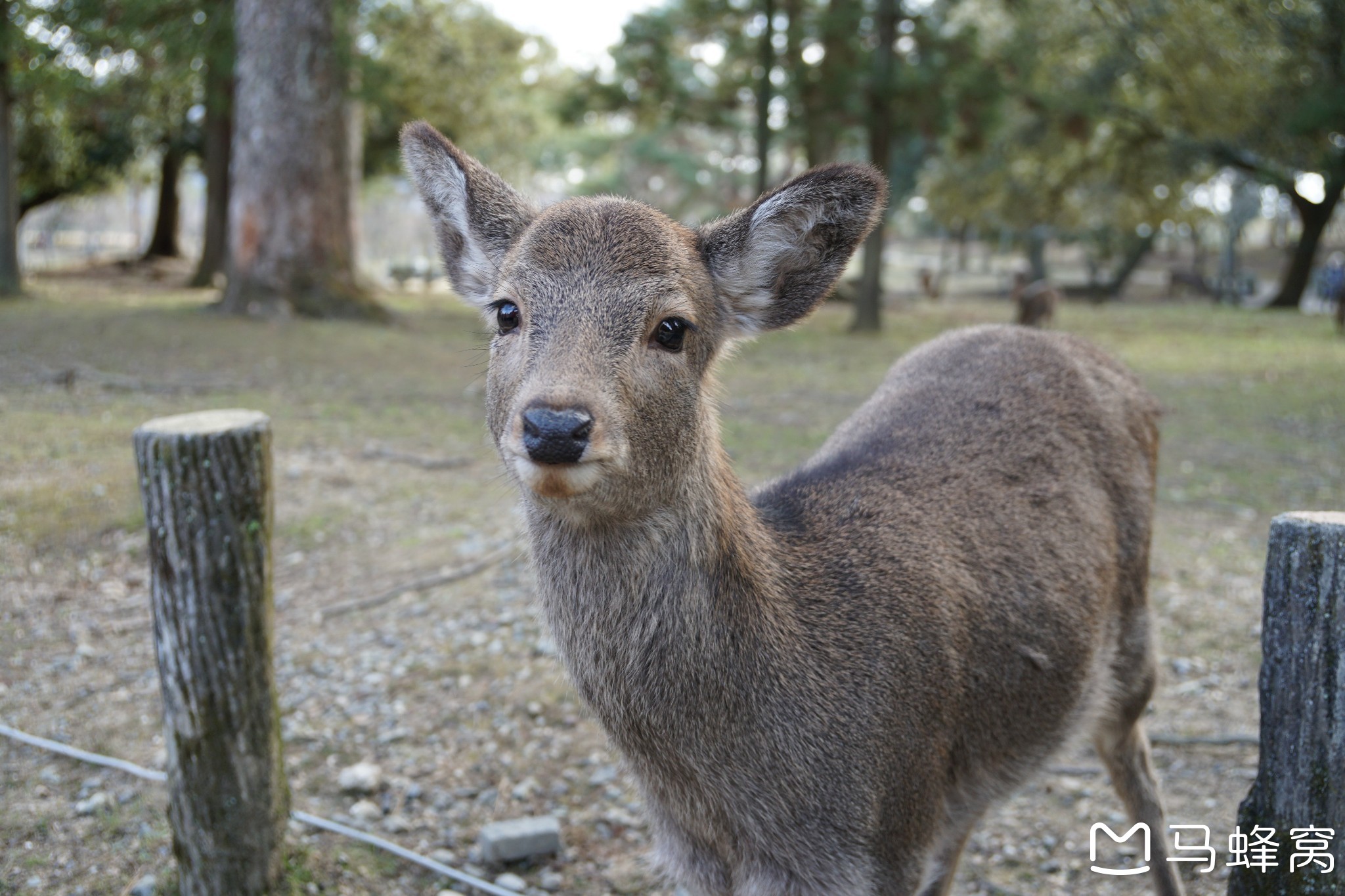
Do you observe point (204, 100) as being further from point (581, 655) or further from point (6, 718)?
point (581, 655)

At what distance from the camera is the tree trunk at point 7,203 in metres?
16.3

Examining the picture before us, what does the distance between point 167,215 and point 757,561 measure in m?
28.9

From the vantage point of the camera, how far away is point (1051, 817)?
4199mm

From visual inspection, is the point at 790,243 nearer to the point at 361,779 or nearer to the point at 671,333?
the point at 671,333

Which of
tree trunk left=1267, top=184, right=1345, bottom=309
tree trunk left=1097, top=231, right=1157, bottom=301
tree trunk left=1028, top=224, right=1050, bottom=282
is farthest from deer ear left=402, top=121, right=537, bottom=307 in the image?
tree trunk left=1028, top=224, right=1050, bottom=282

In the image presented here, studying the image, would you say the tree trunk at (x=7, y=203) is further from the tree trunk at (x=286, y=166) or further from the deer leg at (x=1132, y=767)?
the deer leg at (x=1132, y=767)

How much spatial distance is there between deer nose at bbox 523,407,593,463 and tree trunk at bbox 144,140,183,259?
28.2m

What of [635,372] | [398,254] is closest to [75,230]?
[398,254]

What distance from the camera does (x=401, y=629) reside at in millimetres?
5402

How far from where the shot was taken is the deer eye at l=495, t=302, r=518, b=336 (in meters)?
2.78

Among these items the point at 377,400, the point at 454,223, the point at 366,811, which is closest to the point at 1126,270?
the point at 377,400

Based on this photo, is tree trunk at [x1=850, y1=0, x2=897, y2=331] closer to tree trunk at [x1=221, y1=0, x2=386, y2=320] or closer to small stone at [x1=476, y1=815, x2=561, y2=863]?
tree trunk at [x1=221, y1=0, x2=386, y2=320]

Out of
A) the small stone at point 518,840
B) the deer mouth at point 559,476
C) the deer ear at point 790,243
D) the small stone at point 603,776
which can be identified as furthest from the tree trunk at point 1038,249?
the deer mouth at point 559,476

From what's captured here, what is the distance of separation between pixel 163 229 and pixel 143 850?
90.3 ft
